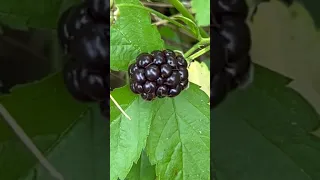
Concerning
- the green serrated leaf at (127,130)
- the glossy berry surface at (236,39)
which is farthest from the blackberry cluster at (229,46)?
the green serrated leaf at (127,130)

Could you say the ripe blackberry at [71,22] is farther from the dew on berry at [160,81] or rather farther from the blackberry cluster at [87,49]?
the dew on berry at [160,81]

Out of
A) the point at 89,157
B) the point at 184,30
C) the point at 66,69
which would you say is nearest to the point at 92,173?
the point at 89,157

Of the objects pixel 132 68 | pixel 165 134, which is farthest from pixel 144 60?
pixel 165 134

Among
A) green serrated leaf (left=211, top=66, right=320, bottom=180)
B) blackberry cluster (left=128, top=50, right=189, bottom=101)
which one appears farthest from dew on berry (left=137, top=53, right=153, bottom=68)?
green serrated leaf (left=211, top=66, right=320, bottom=180)

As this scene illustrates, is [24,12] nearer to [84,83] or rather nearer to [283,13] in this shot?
[84,83]

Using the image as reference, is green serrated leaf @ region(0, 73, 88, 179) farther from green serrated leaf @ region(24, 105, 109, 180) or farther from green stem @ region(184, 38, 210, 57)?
green stem @ region(184, 38, 210, 57)
